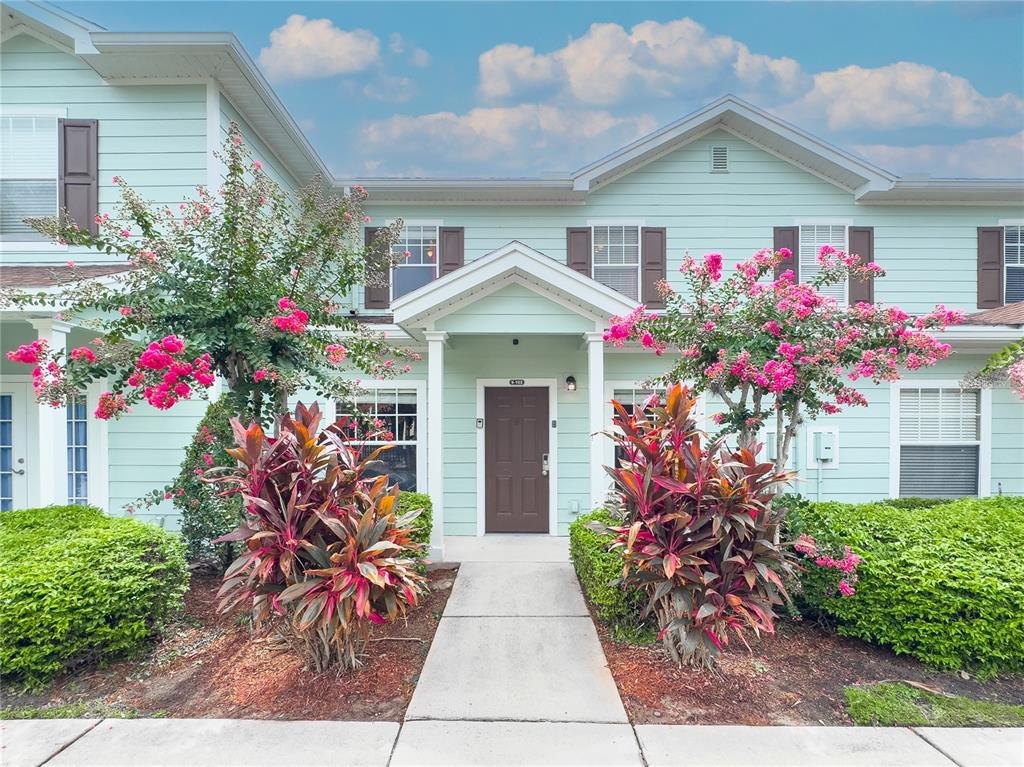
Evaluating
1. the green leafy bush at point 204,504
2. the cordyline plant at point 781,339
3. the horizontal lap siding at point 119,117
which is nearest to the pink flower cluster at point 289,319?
the green leafy bush at point 204,504

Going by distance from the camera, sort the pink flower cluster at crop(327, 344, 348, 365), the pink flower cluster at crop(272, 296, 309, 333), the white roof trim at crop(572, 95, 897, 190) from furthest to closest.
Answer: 1. the white roof trim at crop(572, 95, 897, 190)
2. the pink flower cluster at crop(327, 344, 348, 365)
3. the pink flower cluster at crop(272, 296, 309, 333)

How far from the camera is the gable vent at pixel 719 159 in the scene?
8109 mm

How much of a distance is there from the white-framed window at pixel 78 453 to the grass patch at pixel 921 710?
8.12 m

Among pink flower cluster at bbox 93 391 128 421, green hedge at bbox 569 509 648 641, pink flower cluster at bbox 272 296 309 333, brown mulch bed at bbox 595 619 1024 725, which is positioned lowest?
brown mulch bed at bbox 595 619 1024 725

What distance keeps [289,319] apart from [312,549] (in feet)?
5.28

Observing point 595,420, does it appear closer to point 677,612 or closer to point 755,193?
point 677,612

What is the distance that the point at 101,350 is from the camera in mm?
3416

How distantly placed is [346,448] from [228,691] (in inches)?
68.5

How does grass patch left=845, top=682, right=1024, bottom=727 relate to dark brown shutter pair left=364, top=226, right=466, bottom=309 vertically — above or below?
below

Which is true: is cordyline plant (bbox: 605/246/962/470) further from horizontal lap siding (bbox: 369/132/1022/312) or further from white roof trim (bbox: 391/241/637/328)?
horizontal lap siding (bbox: 369/132/1022/312)

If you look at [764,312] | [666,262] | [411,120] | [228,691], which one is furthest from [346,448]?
[411,120]

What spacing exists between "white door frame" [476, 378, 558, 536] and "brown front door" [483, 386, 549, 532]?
0.05 metres

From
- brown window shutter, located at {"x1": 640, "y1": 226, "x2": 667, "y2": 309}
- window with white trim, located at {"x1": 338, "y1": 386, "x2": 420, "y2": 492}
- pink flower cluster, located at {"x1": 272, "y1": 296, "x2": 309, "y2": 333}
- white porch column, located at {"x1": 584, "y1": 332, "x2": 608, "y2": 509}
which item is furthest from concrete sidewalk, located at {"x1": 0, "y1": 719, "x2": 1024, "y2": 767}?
Result: brown window shutter, located at {"x1": 640, "y1": 226, "x2": 667, "y2": 309}

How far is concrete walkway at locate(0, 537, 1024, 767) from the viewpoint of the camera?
8.59 ft
